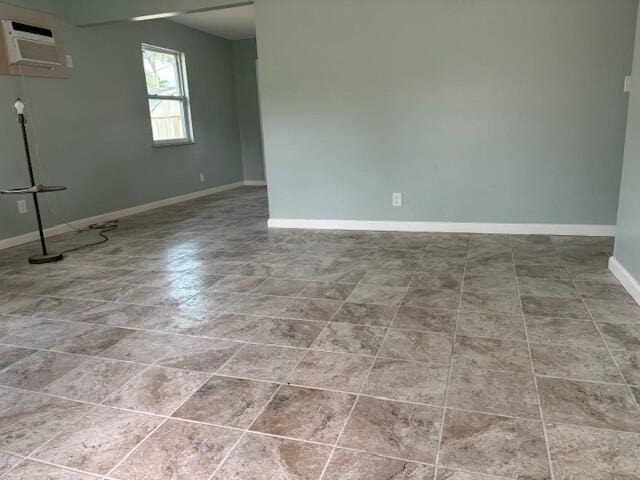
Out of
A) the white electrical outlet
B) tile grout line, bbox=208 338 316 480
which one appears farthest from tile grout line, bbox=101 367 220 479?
the white electrical outlet

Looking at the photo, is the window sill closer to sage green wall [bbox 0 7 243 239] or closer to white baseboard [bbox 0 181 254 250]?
sage green wall [bbox 0 7 243 239]

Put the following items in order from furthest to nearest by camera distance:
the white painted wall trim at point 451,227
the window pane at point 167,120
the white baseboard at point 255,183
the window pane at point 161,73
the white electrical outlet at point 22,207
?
the white baseboard at point 255,183, the window pane at point 167,120, the window pane at point 161,73, the white electrical outlet at point 22,207, the white painted wall trim at point 451,227

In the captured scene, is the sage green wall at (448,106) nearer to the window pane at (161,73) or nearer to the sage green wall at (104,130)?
the sage green wall at (104,130)

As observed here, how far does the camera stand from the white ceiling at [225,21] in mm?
5895

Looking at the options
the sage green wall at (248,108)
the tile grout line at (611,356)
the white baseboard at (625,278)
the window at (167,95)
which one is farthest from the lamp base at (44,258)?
the sage green wall at (248,108)

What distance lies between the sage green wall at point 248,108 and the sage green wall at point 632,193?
6.13 m

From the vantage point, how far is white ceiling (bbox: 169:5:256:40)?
589cm

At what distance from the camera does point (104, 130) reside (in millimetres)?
5324

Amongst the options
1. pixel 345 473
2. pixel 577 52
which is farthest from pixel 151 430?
pixel 577 52

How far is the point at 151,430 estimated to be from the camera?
1.57m

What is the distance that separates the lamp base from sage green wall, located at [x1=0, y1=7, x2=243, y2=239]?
2.61 feet

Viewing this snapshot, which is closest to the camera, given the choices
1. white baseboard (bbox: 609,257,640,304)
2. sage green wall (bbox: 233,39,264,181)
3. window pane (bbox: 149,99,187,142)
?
white baseboard (bbox: 609,257,640,304)

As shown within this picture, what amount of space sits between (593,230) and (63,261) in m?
4.26

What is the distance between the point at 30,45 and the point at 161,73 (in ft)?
7.24
